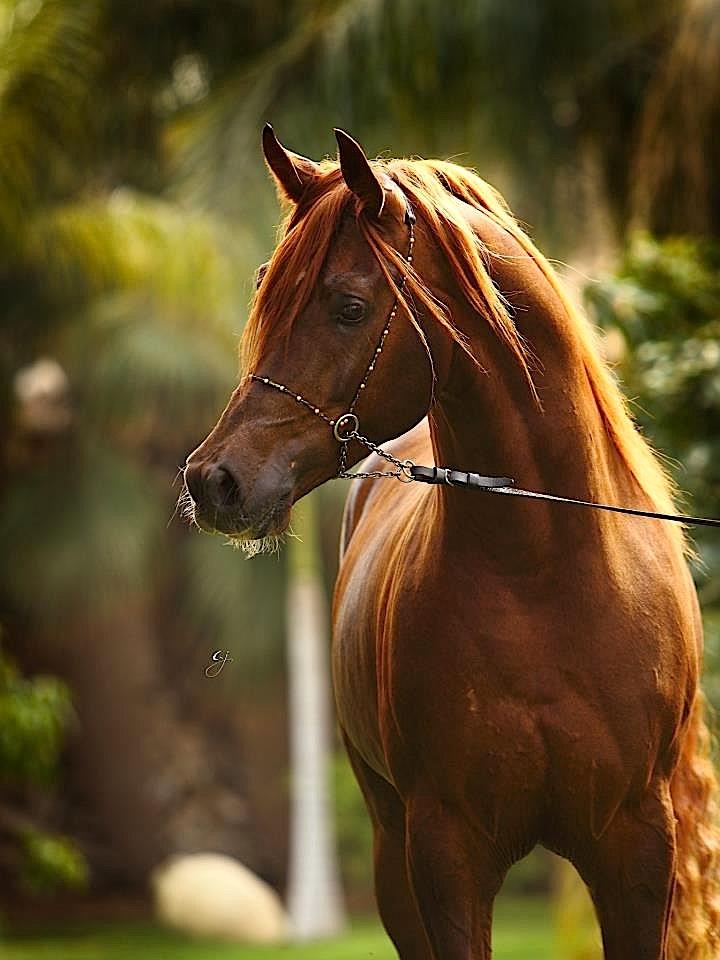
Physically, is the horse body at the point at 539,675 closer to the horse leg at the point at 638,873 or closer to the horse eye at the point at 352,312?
the horse leg at the point at 638,873

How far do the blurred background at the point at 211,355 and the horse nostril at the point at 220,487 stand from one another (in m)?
1.50

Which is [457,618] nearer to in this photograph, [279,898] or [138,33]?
[138,33]

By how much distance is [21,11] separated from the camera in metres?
9.23

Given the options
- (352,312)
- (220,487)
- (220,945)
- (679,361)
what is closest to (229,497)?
(220,487)

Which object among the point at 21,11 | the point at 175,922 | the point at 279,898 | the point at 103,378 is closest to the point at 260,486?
the point at 21,11

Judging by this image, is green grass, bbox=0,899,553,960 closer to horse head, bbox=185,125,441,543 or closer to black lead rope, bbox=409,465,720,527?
black lead rope, bbox=409,465,720,527

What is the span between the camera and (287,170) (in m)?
2.77

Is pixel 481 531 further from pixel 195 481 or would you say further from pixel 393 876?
pixel 393 876

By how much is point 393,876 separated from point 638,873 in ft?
2.65

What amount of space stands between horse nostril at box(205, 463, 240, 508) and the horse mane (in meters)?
0.22

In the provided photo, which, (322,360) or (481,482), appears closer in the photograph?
(322,360)

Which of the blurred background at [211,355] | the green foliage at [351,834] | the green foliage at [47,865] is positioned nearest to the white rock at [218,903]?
the blurred background at [211,355]

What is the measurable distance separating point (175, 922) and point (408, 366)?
38.2ft

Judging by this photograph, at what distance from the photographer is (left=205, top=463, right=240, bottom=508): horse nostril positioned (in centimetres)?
248
